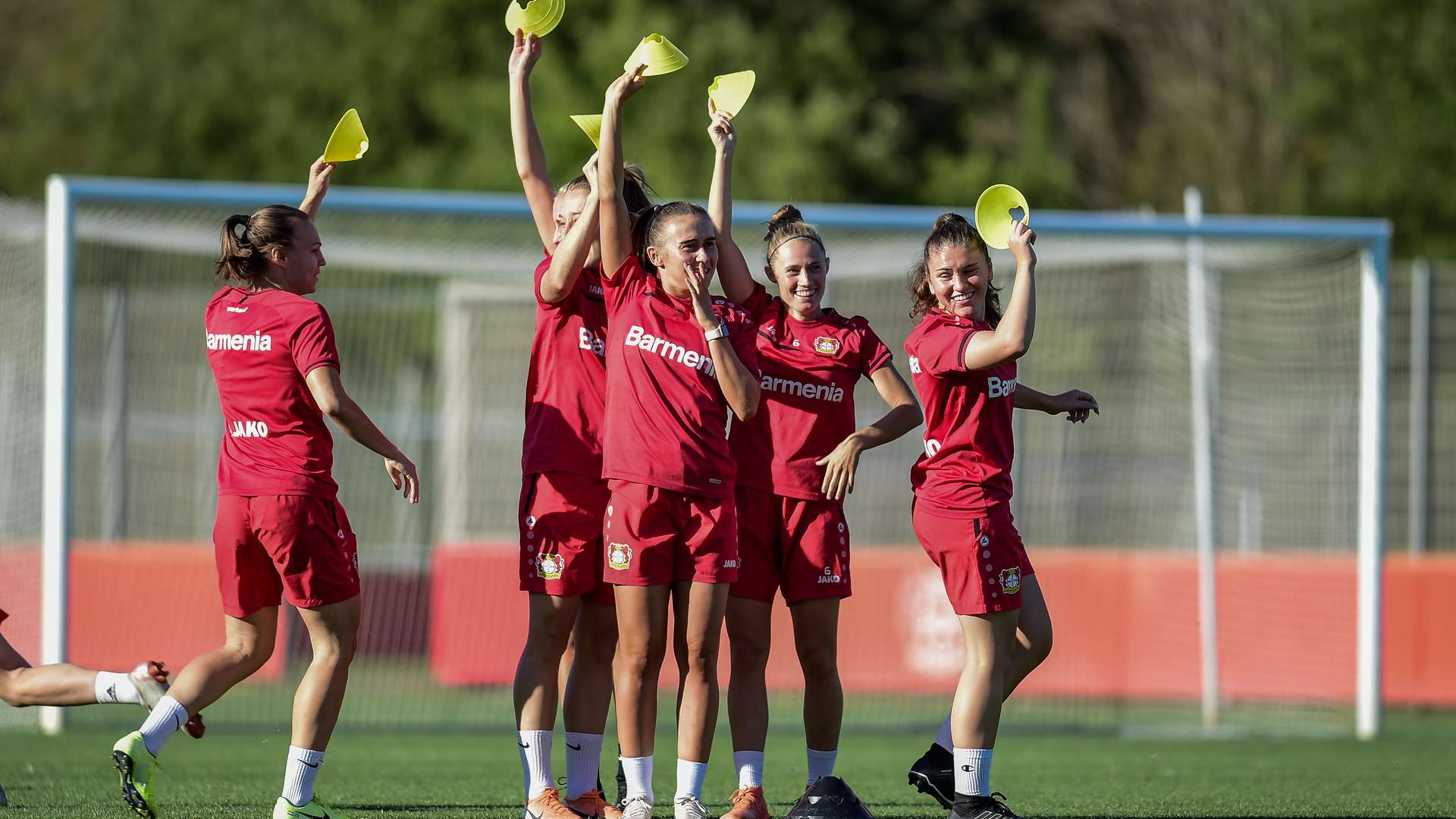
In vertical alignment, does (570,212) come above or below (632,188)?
below

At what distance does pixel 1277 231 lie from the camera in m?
10.5

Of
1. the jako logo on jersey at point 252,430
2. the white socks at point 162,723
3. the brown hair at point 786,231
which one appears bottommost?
the white socks at point 162,723

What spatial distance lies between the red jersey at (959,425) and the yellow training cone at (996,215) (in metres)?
0.31

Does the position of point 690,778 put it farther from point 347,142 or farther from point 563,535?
point 347,142

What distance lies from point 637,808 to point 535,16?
8.65 feet

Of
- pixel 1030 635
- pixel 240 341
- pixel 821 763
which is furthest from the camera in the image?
pixel 1030 635

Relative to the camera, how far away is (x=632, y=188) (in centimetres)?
568

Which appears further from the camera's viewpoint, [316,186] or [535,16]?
[316,186]

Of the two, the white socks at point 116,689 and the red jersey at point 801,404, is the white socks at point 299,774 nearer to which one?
the white socks at point 116,689

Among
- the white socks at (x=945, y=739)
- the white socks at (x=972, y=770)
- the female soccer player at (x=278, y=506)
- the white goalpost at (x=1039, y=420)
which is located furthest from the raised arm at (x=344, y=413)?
the white goalpost at (x=1039, y=420)

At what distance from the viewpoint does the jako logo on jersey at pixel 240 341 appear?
523cm

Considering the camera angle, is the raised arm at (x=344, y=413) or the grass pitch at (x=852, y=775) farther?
the grass pitch at (x=852, y=775)

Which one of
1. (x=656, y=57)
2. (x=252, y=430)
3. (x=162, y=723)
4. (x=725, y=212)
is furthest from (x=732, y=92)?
(x=162, y=723)

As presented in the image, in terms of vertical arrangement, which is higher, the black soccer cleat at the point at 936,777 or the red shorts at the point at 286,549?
the red shorts at the point at 286,549
